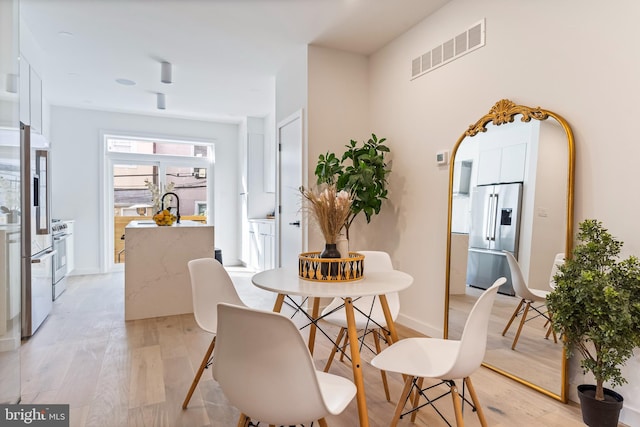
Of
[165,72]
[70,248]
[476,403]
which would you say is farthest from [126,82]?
[476,403]

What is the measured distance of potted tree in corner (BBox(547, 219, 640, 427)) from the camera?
5.58 ft

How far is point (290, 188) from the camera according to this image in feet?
14.0

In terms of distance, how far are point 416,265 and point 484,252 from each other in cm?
80

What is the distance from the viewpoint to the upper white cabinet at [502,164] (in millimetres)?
2449

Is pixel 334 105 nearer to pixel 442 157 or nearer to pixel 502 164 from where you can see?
pixel 442 157

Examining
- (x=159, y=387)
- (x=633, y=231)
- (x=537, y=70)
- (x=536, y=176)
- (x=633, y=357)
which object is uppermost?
(x=537, y=70)

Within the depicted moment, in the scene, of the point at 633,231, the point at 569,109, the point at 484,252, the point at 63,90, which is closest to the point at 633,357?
the point at 633,231

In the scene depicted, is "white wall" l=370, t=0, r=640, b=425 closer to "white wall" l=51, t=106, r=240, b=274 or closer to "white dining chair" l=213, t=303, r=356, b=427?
"white dining chair" l=213, t=303, r=356, b=427

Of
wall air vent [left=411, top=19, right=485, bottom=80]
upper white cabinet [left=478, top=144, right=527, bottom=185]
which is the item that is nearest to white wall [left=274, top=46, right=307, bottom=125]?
wall air vent [left=411, top=19, right=485, bottom=80]

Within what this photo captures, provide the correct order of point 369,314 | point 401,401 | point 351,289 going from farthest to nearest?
point 369,314 → point 351,289 → point 401,401

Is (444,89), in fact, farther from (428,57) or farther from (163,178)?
(163,178)

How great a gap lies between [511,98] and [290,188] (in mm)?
2429

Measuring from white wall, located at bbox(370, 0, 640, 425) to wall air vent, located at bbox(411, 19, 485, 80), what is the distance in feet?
0.19

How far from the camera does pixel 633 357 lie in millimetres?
1894
